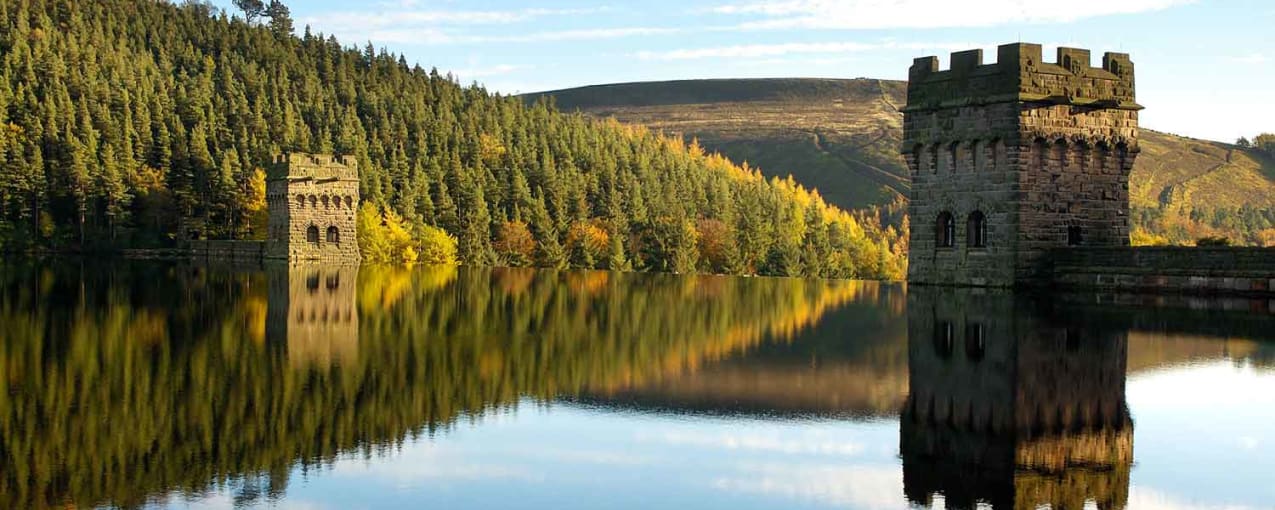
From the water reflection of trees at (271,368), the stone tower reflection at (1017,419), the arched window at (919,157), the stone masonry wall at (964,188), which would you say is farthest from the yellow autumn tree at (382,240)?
the stone tower reflection at (1017,419)

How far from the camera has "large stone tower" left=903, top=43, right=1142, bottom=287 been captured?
42469mm

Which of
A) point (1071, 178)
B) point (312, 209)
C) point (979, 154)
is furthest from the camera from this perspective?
point (312, 209)

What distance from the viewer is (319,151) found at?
135625 mm

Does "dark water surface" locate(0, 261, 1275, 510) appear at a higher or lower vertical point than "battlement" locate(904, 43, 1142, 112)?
lower

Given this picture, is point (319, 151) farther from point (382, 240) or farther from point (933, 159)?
→ point (933, 159)

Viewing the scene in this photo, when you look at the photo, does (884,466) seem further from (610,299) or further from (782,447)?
(610,299)

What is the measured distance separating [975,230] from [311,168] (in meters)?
54.9

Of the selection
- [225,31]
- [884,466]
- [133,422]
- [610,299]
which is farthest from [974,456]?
[225,31]

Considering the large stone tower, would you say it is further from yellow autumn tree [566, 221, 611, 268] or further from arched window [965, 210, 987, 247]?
yellow autumn tree [566, 221, 611, 268]

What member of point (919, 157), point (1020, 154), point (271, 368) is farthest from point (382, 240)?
point (271, 368)

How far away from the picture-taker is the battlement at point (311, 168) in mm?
88062

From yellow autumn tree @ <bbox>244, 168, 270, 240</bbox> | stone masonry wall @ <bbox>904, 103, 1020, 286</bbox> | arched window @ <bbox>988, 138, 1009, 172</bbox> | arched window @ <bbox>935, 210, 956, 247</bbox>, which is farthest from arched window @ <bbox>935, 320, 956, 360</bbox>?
yellow autumn tree @ <bbox>244, 168, 270, 240</bbox>

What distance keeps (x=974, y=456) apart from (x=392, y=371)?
9.14m

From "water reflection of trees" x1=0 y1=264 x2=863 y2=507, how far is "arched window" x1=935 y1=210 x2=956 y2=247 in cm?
727
